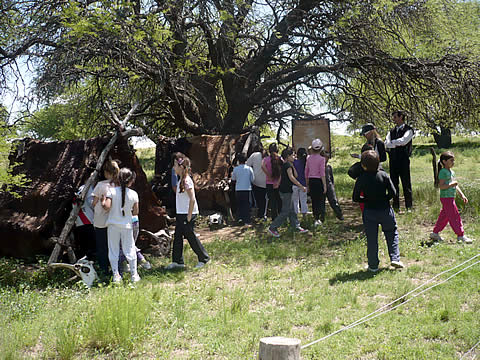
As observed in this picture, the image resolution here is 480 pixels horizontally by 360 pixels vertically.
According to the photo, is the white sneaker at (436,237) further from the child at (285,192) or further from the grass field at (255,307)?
the child at (285,192)

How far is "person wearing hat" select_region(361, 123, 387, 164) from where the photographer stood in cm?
988

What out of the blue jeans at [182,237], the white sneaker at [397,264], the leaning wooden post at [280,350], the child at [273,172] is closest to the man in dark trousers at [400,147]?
the child at [273,172]

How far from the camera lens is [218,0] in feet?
39.6

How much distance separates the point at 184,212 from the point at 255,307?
245 cm

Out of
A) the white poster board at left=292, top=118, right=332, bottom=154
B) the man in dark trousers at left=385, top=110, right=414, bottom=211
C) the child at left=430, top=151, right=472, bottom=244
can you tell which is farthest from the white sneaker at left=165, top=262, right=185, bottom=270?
the white poster board at left=292, top=118, right=332, bottom=154

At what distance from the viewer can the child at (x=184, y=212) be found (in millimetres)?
7996

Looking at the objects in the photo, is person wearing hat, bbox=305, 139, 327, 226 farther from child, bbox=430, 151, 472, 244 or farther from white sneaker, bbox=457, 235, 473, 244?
white sneaker, bbox=457, 235, 473, 244

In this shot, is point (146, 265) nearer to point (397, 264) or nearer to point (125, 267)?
point (125, 267)

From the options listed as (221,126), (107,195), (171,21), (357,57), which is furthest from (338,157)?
(107,195)

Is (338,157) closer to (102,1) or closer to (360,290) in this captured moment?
(102,1)

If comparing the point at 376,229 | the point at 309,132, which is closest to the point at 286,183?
the point at 376,229

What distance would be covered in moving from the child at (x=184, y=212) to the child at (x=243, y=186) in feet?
12.3

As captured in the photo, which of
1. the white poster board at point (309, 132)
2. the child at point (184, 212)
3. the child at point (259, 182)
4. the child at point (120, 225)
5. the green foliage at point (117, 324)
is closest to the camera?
the green foliage at point (117, 324)

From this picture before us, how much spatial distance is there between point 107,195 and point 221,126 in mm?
9219
